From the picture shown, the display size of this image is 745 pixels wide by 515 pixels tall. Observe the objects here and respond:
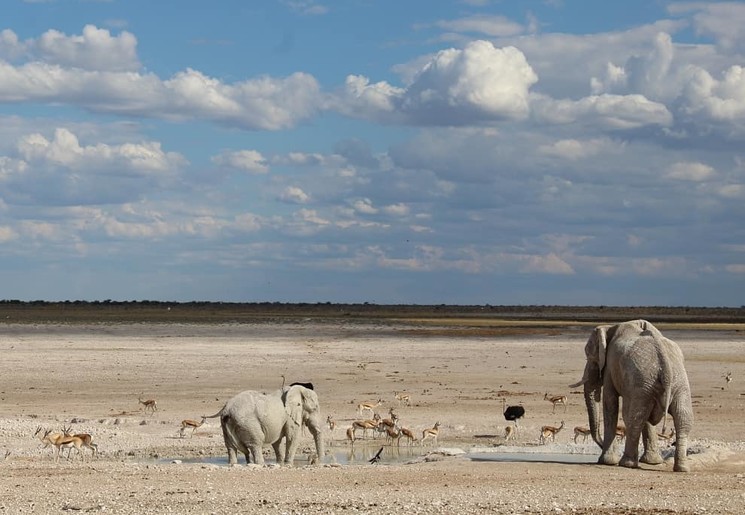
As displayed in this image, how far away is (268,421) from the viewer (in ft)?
68.4

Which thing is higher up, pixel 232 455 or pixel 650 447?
pixel 650 447

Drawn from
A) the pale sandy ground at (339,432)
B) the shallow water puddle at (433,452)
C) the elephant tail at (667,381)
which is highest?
the elephant tail at (667,381)

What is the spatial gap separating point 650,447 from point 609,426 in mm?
753

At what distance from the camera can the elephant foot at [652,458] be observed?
1945cm

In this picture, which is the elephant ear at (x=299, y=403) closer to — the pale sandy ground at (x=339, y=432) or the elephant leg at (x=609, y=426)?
the pale sandy ground at (x=339, y=432)

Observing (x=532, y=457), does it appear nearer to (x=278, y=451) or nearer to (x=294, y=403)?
(x=294, y=403)

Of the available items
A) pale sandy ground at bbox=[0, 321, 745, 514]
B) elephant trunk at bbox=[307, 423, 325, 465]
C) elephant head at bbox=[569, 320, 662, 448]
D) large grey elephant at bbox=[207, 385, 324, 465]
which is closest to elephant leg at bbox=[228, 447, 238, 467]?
large grey elephant at bbox=[207, 385, 324, 465]

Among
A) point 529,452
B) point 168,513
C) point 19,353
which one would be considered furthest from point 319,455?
point 19,353

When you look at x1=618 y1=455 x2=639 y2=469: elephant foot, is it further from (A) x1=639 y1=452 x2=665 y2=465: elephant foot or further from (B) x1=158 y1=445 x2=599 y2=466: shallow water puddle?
→ (B) x1=158 y1=445 x2=599 y2=466: shallow water puddle

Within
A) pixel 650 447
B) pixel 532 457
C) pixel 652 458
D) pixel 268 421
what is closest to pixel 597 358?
pixel 650 447

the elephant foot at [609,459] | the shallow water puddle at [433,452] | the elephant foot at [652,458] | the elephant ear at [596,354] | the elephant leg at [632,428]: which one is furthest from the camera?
the shallow water puddle at [433,452]

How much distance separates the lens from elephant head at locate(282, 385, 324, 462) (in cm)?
2138

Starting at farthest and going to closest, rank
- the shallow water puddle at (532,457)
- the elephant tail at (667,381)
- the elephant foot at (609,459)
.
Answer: the shallow water puddle at (532,457), the elephant foot at (609,459), the elephant tail at (667,381)

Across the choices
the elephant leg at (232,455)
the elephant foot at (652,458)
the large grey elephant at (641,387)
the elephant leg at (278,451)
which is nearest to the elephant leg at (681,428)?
the large grey elephant at (641,387)
